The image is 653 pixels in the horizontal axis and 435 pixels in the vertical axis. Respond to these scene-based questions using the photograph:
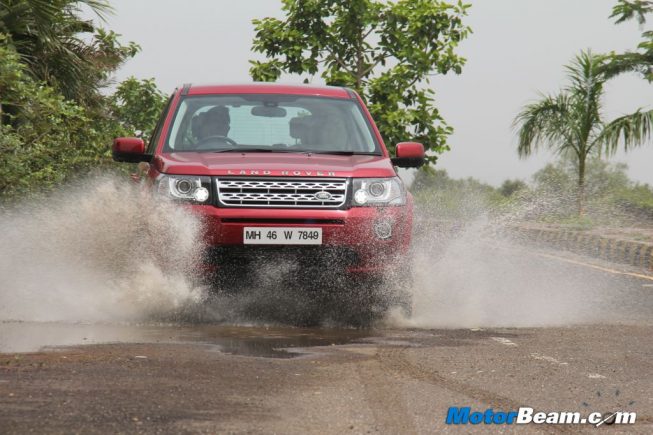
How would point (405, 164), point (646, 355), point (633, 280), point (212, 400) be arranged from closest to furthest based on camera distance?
point (212, 400), point (646, 355), point (405, 164), point (633, 280)

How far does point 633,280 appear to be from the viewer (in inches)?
564

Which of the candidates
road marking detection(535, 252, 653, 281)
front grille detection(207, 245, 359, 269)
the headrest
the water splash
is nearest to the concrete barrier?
road marking detection(535, 252, 653, 281)

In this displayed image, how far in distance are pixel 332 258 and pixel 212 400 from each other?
3229mm

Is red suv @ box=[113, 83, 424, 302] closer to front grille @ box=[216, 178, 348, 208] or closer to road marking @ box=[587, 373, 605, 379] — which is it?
front grille @ box=[216, 178, 348, 208]

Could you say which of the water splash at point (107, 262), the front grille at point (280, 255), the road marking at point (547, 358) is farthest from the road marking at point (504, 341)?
the water splash at point (107, 262)

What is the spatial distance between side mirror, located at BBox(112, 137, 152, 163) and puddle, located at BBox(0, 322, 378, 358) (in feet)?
4.99

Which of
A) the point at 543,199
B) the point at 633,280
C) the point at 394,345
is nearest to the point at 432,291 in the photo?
the point at 394,345

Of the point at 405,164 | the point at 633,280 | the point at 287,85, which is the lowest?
the point at 633,280

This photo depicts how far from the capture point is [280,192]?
8.07 metres

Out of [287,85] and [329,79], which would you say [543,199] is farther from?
[287,85]

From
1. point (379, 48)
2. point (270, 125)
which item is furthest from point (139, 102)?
point (270, 125)

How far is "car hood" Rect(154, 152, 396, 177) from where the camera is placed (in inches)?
319

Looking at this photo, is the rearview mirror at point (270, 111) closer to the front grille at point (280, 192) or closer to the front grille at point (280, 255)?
the front grille at point (280, 192)

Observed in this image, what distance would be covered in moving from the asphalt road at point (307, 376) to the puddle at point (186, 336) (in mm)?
13
